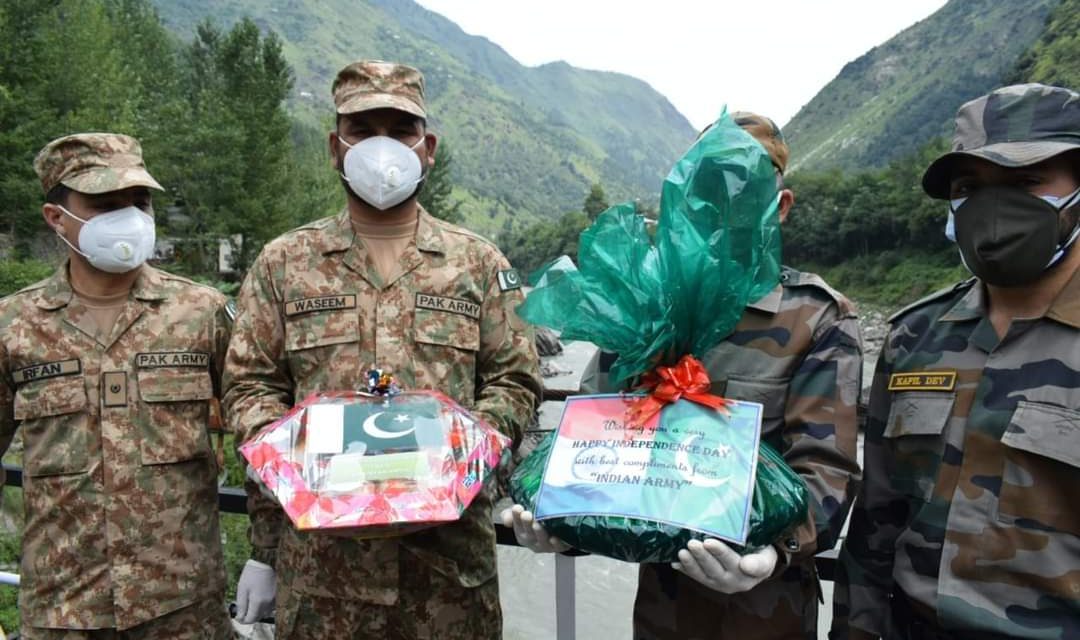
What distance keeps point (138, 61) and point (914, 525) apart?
40863 millimetres

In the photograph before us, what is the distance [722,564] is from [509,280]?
3.86 ft

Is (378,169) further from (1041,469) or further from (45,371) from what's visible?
(1041,469)

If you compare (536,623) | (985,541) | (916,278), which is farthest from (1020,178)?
Answer: (916,278)

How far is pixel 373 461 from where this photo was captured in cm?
173

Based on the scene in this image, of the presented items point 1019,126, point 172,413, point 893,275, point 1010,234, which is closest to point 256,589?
point 172,413

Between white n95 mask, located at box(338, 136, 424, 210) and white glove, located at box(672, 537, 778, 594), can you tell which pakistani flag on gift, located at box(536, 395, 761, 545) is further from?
white n95 mask, located at box(338, 136, 424, 210)

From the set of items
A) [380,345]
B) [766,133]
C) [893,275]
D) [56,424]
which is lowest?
[893,275]

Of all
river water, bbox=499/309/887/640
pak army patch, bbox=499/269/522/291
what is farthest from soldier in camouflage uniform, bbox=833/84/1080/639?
river water, bbox=499/309/887/640

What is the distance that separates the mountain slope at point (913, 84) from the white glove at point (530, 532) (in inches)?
3527

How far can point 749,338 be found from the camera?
1771mm

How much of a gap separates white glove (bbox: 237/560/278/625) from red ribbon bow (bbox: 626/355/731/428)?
4.33ft

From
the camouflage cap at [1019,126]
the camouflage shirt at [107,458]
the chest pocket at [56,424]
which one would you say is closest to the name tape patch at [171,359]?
the camouflage shirt at [107,458]

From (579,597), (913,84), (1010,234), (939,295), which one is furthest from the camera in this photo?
(913,84)

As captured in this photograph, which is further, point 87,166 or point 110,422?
point 87,166
